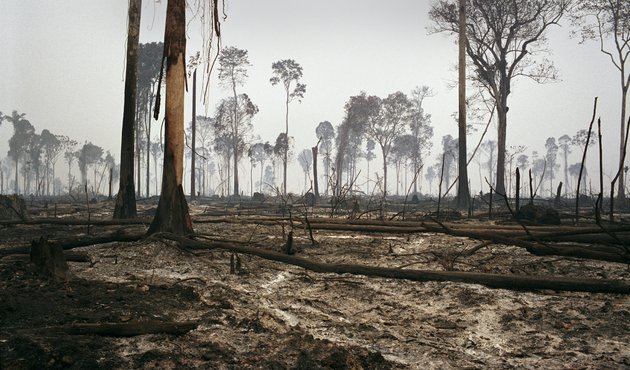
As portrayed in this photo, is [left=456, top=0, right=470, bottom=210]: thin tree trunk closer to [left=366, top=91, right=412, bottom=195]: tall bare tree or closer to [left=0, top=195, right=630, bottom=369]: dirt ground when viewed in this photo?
[left=0, top=195, right=630, bottom=369]: dirt ground

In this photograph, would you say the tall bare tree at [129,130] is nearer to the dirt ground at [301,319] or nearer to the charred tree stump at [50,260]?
the dirt ground at [301,319]

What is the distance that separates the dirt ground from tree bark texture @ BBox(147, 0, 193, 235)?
0.91m

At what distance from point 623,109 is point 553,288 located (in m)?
21.3

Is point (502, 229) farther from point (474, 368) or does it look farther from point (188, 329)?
point (188, 329)

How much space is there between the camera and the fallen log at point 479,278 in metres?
2.99

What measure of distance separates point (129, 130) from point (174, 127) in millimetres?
3457

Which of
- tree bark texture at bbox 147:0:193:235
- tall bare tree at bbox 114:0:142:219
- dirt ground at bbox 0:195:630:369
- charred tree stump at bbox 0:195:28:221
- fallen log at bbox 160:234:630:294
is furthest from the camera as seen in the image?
charred tree stump at bbox 0:195:28:221

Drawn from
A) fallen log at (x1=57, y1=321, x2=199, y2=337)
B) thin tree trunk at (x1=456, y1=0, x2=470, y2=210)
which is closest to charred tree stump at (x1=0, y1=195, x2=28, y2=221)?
fallen log at (x1=57, y1=321, x2=199, y2=337)

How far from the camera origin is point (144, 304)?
8.91 feet

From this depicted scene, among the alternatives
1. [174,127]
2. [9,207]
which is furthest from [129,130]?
[9,207]

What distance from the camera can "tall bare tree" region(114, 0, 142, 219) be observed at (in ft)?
25.5

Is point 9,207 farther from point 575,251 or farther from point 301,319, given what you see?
point 575,251

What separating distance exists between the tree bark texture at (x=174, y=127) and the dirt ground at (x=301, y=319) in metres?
0.91

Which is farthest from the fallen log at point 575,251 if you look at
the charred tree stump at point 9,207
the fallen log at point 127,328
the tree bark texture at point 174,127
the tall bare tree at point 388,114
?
the tall bare tree at point 388,114
